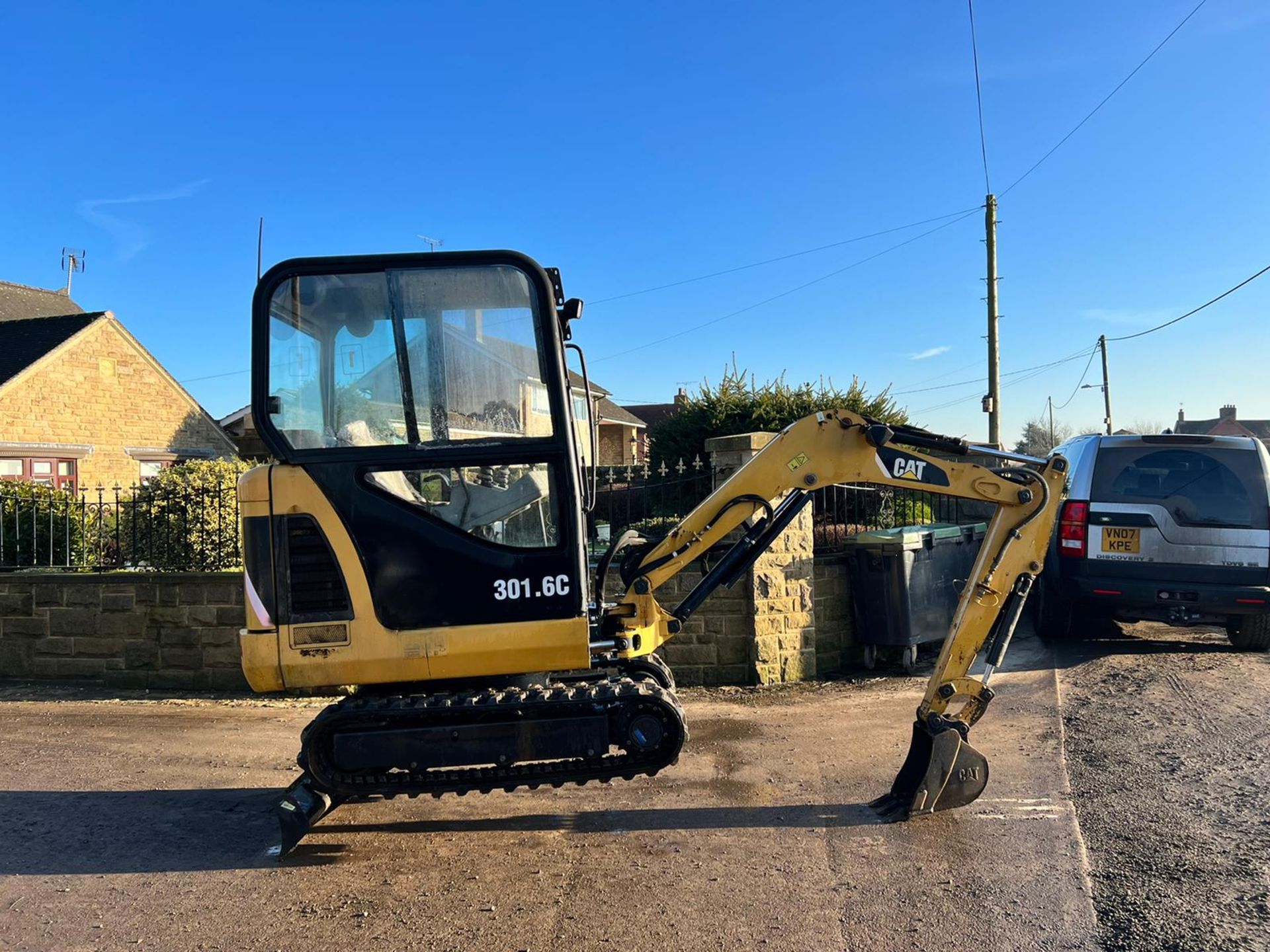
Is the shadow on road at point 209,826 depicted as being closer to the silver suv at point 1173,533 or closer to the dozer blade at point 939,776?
the dozer blade at point 939,776

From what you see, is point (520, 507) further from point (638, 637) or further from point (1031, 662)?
point (1031, 662)

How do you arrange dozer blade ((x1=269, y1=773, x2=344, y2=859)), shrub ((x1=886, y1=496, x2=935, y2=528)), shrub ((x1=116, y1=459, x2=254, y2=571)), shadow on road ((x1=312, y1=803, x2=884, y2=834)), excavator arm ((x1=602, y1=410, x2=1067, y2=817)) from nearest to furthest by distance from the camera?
dozer blade ((x1=269, y1=773, x2=344, y2=859))
shadow on road ((x1=312, y1=803, x2=884, y2=834))
excavator arm ((x1=602, y1=410, x2=1067, y2=817))
shrub ((x1=116, y1=459, x2=254, y2=571))
shrub ((x1=886, y1=496, x2=935, y2=528))

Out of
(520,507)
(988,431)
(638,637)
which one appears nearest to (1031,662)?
(638,637)

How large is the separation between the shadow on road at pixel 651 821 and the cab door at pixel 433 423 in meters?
1.20

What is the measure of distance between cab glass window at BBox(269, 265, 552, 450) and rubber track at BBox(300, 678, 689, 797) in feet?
3.92

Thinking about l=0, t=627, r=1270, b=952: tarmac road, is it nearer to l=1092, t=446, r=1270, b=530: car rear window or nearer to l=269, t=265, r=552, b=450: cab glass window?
l=269, t=265, r=552, b=450: cab glass window

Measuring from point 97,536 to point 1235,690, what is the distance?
9491 mm

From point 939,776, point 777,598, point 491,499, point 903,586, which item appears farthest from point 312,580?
point 903,586

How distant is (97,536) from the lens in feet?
27.1

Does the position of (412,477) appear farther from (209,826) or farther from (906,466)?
(906,466)

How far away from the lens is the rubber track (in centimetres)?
414

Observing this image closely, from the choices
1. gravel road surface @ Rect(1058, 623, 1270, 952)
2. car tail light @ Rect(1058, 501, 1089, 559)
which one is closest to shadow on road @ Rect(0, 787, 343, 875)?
gravel road surface @ Rect(1058, 623, 1270, 952)

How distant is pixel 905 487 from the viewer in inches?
189

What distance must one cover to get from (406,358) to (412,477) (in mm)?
548
